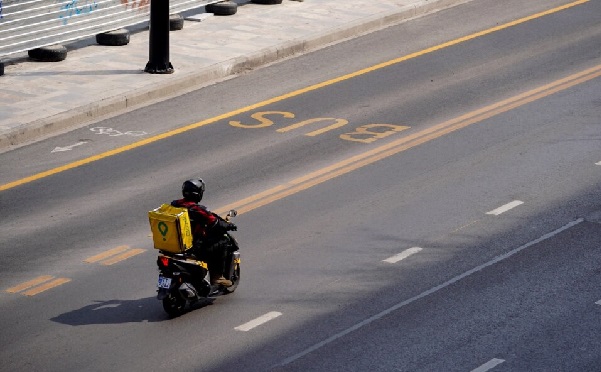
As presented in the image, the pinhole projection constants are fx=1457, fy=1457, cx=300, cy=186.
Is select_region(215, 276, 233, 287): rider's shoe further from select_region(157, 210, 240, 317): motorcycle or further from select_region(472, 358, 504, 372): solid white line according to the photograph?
select_region(472, 358, 504, 372): solid white line

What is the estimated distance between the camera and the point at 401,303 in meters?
14.7

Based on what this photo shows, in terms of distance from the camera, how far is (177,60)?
79.6ft

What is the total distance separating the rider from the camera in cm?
1470

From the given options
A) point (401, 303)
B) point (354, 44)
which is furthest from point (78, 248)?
point (354, 44)

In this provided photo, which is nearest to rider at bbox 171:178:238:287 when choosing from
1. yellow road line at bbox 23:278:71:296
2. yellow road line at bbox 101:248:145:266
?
yellow road line at bbox 101:248:145:266

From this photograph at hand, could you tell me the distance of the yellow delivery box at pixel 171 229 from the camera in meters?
14.3

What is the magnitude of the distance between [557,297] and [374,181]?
437cm

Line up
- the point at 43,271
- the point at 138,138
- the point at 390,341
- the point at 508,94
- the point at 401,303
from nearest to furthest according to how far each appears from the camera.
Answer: the point at 390,341 → the point at 401,303 → the point at 43,271 → the point at 138,138 → the point at 508,94

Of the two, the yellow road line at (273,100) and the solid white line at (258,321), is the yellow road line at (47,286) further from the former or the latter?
the yellow road line at (273,100)

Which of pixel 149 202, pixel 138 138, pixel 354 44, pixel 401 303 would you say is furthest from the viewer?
pixel 354 44

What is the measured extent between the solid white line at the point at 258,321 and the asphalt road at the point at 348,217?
31 millimetres

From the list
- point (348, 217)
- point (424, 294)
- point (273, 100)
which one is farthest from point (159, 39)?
point (424, 294)

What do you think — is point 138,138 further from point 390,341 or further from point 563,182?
point 390,341

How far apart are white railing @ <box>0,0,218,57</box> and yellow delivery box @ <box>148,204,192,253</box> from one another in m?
10.3
